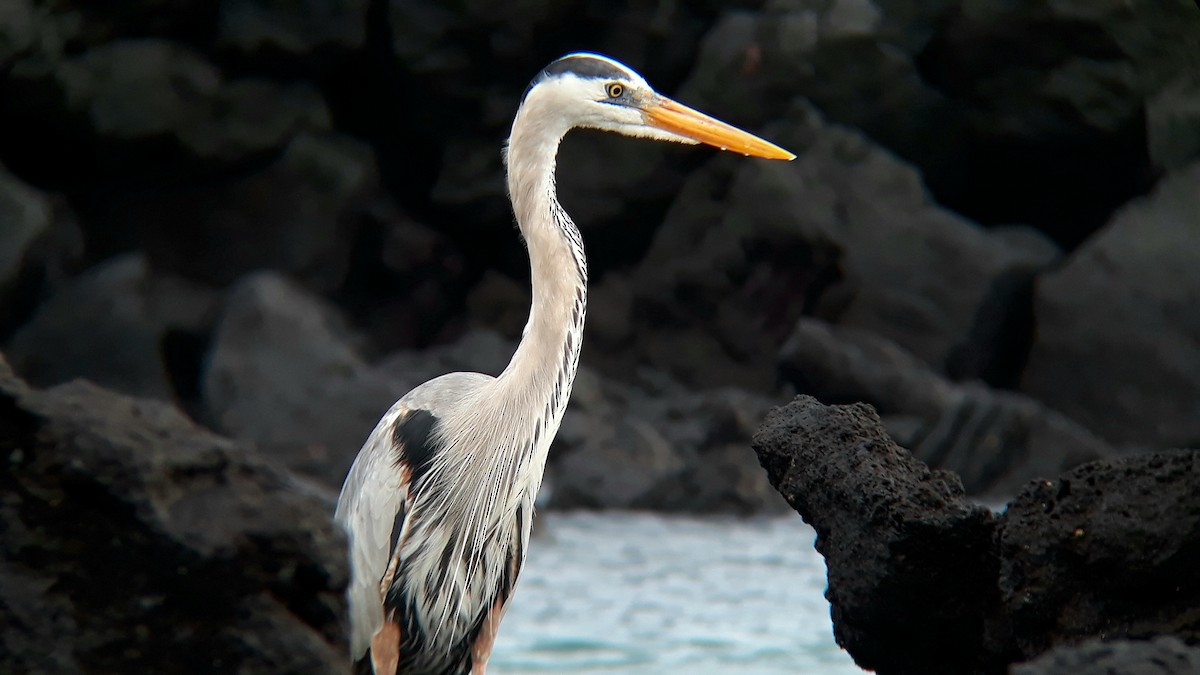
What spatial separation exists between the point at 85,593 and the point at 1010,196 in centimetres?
1309

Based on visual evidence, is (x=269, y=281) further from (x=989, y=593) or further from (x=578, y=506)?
(x=989, y=593)

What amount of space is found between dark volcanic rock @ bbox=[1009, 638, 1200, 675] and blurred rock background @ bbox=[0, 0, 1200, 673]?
854cm

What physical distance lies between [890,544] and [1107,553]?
0.45 metres

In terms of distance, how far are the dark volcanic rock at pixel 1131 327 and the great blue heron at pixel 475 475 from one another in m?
8.56

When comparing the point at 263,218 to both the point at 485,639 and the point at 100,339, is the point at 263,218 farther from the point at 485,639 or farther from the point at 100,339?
the point at 485,639

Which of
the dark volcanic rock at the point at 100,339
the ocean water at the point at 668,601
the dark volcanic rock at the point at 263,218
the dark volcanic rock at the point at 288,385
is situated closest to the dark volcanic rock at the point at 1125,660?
the ocean water at the point at 668,601

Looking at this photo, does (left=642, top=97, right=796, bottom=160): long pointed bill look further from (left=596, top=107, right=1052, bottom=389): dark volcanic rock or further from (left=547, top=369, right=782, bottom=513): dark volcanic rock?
(left=596, top=107, right=1052, bottom=389): dark volcanic rock

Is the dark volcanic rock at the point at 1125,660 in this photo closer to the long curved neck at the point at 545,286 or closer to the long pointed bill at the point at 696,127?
the long curved neck at the point at 545,286

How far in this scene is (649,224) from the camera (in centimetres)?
1422

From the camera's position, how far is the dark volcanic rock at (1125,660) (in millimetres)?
2111

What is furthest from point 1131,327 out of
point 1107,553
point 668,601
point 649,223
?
Answer: point 1107,553

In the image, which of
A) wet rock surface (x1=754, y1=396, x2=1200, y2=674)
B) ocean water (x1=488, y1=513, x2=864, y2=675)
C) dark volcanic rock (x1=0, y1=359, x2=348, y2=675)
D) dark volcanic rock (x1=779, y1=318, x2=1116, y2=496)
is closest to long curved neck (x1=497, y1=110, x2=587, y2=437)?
wet rock surface (x1=754, y1=396, x2=1200, y2=674)

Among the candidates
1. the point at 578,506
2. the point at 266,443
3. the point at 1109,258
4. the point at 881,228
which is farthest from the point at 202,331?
the point at 1109,258

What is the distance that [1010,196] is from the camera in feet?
48.3
